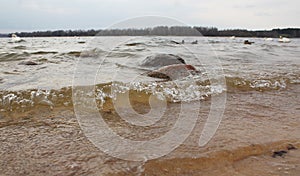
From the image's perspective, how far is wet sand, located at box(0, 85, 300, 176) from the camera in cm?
172

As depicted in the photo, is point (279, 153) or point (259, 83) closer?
point (279, 153)

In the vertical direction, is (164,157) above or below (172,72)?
below

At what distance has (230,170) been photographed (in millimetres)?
1753

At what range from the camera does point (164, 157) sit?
1.89 m

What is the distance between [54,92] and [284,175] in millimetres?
2898

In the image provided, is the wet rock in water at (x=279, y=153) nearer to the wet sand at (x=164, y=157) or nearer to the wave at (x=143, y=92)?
the wet sand at (x=164, y=157)

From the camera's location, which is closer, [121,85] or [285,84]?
[121,85]

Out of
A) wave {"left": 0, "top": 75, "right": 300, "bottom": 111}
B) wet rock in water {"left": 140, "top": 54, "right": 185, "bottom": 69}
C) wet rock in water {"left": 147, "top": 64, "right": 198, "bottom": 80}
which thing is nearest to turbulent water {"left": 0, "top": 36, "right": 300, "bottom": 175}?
wave {"left": 0, "top": 75, "right": 300, "bottom": 111}

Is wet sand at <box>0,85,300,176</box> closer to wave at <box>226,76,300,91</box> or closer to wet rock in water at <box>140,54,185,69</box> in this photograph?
wave at <box>226,76,300,91</box>

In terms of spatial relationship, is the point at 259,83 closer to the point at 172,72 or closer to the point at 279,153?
the point at 172,72

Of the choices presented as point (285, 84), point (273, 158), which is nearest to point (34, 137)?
point (273, 158)

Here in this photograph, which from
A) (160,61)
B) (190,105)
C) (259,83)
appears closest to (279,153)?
(190,105)

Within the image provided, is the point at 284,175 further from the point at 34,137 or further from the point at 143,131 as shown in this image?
the point at 34,137

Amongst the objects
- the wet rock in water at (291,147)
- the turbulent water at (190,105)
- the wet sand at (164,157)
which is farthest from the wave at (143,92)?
the wet rock in water at (291,147)
